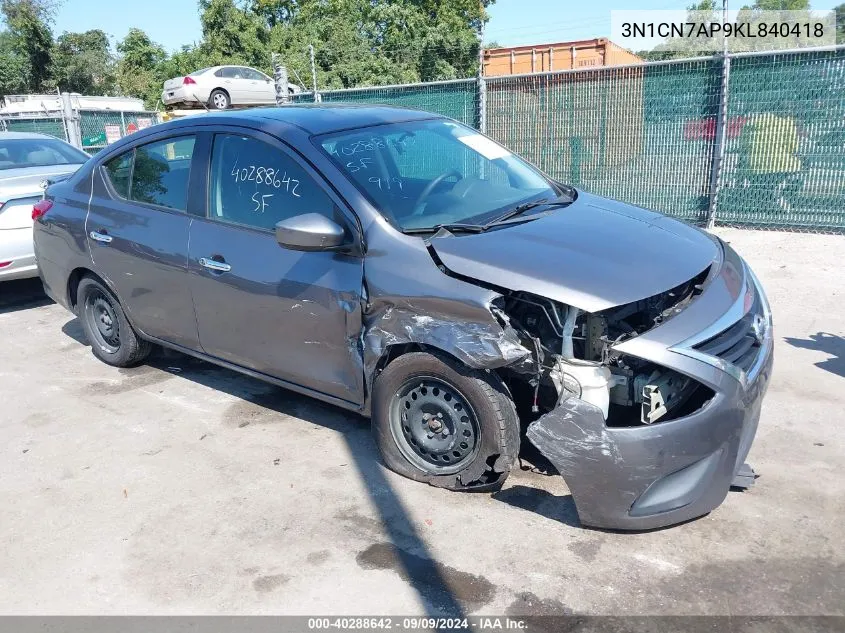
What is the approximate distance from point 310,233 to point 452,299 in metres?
0.77

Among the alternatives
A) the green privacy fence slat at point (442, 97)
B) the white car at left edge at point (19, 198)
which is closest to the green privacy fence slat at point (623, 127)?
the green privacy fence slat at point (442, 97)

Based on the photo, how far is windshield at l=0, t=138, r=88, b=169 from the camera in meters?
7.98

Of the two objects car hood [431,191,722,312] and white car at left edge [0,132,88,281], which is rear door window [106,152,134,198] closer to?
white car at left edge [0,132,88,281]

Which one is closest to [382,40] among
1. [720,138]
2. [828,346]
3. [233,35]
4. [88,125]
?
[233,35]

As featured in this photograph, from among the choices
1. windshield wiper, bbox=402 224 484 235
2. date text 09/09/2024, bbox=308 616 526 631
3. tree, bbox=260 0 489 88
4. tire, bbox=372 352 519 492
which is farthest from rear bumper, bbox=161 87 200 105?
date text 09/09/2024, bbox=308 616 526 631

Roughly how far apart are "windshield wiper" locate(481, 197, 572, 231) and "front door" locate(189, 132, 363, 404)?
2.34 ft

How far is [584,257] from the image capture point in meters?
3.27

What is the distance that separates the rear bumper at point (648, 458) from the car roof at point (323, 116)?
7.08 feet

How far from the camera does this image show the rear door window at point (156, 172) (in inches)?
178

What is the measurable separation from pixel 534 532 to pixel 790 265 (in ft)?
17.4

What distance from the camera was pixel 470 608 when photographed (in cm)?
279

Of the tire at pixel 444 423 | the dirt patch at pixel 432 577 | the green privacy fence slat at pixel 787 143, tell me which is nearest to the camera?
the dirt patch at pixel 432 577

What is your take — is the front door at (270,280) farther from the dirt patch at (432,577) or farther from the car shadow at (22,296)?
the car shadow at (22,296)

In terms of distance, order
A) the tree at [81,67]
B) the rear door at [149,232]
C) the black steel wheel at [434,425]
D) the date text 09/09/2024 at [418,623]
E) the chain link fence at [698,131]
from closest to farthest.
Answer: the date text 09/09/2024 at [418,623]
the black steel wheel at [434,425]
the rear door at [149,232]
the chain link fence at [698,131]
the tree at [81,67]
